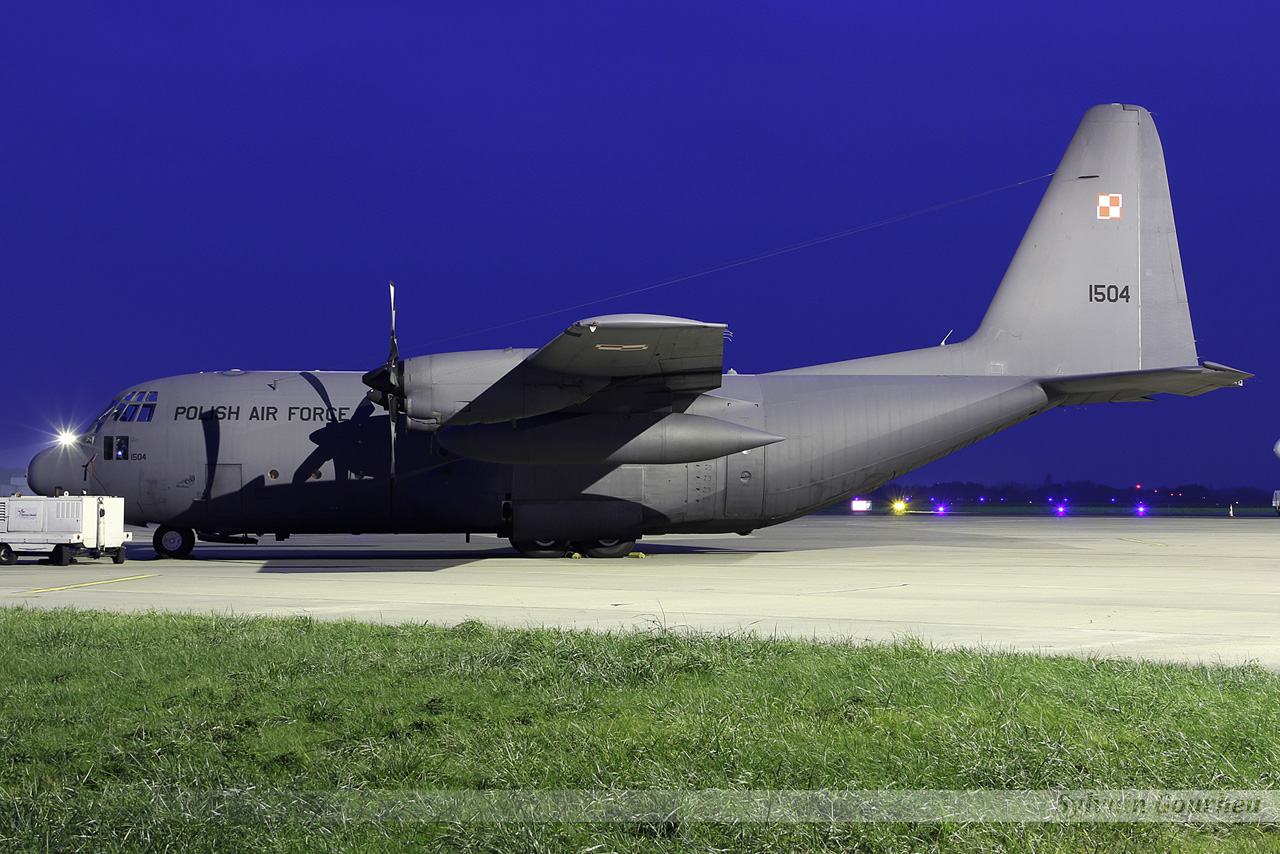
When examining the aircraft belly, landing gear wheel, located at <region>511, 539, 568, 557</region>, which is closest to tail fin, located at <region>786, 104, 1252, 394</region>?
the aircraft belly

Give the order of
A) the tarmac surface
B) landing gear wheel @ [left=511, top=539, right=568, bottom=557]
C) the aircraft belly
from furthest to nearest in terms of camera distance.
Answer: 1. landing gear wheel @ [left=511, top=539, right=568, bottom=557]
2. the aircraft belly
3. the tarmac surface

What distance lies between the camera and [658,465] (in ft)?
69.0

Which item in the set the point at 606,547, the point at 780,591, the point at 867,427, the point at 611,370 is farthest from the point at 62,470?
the point at 867,427

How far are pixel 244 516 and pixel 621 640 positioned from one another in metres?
15.0

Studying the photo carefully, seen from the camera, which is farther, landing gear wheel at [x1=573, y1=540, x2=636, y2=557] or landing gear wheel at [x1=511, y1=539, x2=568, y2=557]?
landing gear wheel at [x1=573, y1=540, x2=636, y2=557]

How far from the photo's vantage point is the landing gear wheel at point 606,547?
74.1ft

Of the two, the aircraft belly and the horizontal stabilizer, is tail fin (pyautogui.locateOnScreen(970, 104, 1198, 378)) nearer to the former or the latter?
the horizontal stabilizer

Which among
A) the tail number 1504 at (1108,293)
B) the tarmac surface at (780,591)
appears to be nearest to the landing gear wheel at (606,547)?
the tarmac surface at (780,591)

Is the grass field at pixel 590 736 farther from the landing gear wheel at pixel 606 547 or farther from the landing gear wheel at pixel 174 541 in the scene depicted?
the landing gear wheel at pixel 174 541

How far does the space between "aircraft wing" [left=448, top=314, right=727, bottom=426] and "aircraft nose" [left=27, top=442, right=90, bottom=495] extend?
31.8ft

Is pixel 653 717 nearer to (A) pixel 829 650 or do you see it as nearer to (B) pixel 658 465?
(A) pixel 829 650

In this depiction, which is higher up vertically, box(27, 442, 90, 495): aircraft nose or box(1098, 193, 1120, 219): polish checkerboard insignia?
box(1098, 193, 1120, 219): polish checkerboard insignia

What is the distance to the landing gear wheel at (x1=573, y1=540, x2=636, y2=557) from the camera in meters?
22.6

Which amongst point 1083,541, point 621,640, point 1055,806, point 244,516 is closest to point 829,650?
point 621,640
